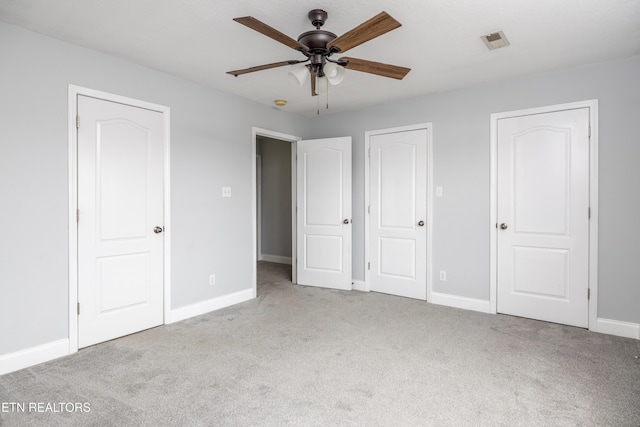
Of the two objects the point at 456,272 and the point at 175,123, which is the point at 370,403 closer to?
the point at 456,272

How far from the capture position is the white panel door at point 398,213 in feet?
14.0

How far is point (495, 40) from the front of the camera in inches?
108

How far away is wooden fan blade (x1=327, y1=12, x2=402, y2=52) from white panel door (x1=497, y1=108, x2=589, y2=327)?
7.80ft

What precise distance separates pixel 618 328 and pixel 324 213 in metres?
3.28

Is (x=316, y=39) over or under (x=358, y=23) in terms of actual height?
under

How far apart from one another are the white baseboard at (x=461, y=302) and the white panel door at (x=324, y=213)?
3.74 feet

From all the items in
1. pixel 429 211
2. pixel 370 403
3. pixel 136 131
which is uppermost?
pixel 136 131

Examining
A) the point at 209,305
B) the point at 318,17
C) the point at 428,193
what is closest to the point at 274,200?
the point at 209,305

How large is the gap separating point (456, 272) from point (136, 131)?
3.61 meters

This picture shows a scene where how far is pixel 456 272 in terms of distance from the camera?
4035 millimetres

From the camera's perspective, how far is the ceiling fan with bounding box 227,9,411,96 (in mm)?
1874

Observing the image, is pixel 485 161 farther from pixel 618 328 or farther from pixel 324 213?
pixel 324 213

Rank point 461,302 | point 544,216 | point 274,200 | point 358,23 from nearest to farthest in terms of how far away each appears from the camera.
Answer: point 358,23, point 544,216, point 461,302, point 274,200

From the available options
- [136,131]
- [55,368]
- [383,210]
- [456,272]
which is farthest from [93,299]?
[456,272]
